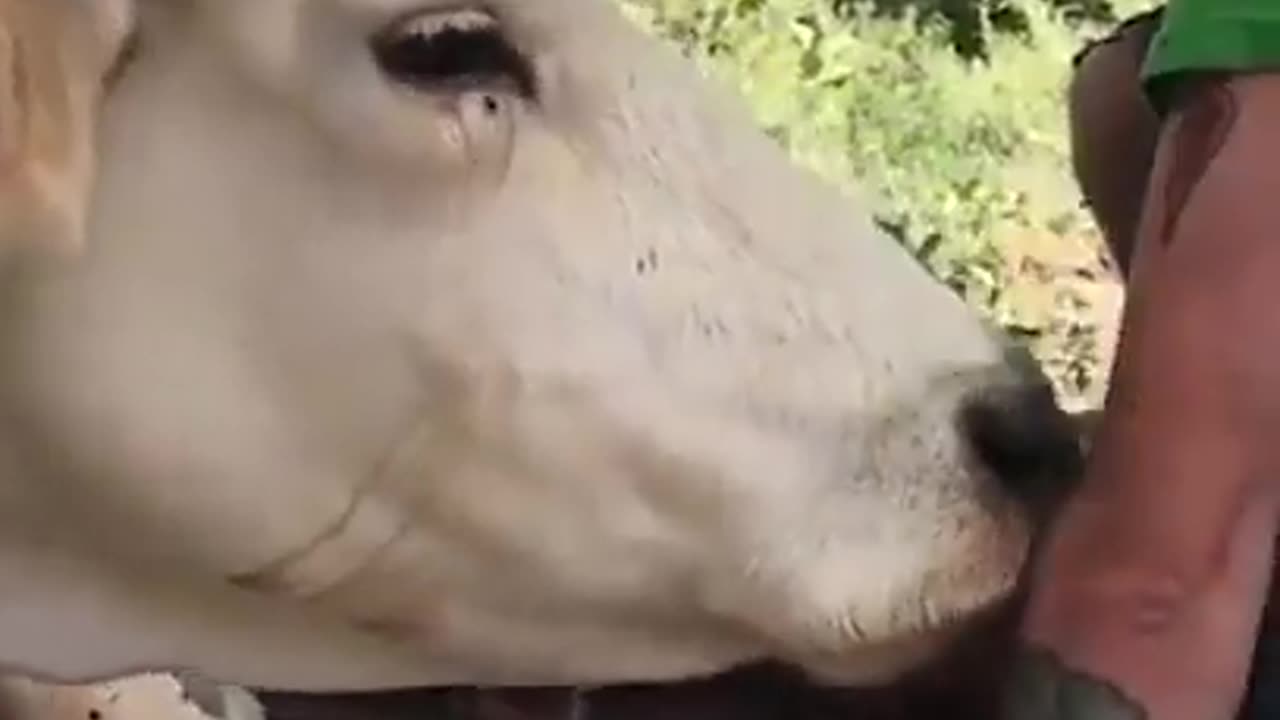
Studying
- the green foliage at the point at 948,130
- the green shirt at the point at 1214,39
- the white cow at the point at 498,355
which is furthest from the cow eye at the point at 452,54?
the green foliage at the point at 948,130

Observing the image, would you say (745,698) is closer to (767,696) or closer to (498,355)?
(767,696)

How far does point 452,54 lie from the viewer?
50.0 inches

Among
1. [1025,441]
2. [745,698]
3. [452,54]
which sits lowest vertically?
[745,698]

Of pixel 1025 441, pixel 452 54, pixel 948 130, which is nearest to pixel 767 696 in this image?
pixel 1025 441

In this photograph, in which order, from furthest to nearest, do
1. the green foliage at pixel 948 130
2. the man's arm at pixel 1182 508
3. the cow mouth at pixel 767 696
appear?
the green foliage at pixel 948 130
the cow mouth at pixel 767 696
the man's arm at pixel 1182 508

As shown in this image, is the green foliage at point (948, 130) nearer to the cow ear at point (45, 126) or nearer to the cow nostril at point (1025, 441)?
the cow nostril at point (1025, 441)

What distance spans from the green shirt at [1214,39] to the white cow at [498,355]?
128 millimetres

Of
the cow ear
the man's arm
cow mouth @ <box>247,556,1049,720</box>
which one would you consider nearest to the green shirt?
the man's arm

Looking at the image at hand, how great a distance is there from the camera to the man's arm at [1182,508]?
1.17 m

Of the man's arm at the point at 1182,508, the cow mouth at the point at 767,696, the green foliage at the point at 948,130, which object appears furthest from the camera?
the green foliage at the point at 948,130

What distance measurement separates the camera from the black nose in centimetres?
124

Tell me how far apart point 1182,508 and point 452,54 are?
1.08 ft

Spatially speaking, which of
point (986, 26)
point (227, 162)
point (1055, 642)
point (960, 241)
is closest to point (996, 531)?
point (1055, 642)

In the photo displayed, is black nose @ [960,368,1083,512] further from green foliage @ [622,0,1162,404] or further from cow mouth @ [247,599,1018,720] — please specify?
green foliage @ [622,0,1162,404]
